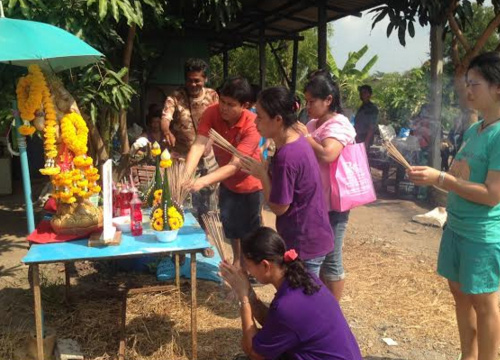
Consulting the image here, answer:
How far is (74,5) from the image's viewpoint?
3.74m

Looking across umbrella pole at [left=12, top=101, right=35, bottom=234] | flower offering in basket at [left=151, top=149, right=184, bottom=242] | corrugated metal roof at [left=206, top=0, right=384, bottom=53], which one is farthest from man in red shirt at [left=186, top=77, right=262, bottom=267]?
→ corrugated metal roof at [left=206, top=0, right=384, bottom=53]

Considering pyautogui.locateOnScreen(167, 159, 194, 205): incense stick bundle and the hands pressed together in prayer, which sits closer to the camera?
the hands pressed together in prayer

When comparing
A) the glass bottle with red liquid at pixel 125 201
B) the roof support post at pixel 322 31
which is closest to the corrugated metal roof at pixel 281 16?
the roof support post at pixel 322 31

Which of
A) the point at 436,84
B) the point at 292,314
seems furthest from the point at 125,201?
the point at 436,84

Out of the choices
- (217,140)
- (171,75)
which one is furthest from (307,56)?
(217,140)

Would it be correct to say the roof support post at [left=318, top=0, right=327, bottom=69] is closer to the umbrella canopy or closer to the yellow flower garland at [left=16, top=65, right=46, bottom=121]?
the umbrella canopy

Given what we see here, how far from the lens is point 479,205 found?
2051 millimetres

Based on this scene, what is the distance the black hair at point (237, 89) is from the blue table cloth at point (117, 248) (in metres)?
0.97

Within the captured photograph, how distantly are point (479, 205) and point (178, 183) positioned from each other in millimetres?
1633

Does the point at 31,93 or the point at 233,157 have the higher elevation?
the point at 31,93

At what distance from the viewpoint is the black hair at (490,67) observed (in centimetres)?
193

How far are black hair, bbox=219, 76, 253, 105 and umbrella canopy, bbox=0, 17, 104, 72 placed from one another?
0.83 m

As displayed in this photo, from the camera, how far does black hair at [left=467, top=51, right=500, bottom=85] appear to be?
6.33 feet

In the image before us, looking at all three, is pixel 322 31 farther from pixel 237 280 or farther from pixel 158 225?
pixel 237 280
